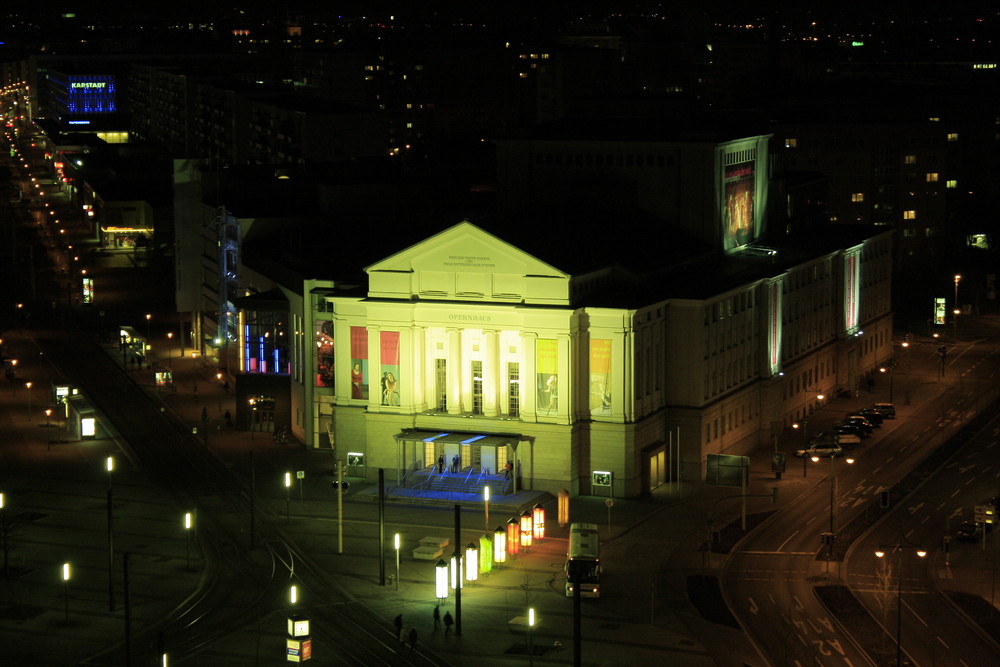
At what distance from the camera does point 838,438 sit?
494 ft

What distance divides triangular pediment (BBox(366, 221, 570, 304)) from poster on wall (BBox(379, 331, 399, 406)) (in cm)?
331

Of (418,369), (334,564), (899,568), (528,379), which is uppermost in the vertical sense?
(418,369)

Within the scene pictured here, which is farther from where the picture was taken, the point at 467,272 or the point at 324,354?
the point at 324,354

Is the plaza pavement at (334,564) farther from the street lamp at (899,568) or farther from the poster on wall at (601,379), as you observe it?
the poster on wall at (601,379)

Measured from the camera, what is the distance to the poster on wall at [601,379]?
442 ft

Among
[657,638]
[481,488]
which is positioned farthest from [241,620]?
[481,488]

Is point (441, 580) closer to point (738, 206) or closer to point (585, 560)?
point (585, 560)

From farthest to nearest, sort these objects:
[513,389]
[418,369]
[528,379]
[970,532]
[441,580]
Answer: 1. [418,369]
2. [513,389]
3. [528,379]
4. [970,532]
5. [441,580]

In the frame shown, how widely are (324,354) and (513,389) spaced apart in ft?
60.2

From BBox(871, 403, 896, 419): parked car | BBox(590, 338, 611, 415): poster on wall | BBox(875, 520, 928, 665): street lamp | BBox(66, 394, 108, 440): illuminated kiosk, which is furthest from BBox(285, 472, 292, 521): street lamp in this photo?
BBox(871, 403, 896, 419): parked car

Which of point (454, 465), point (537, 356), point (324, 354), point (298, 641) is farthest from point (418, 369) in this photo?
point (298, 641)

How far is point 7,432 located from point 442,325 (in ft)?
144

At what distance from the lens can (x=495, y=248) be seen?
13688cm

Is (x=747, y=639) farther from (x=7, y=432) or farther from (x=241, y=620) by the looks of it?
(x=7, y=432)
